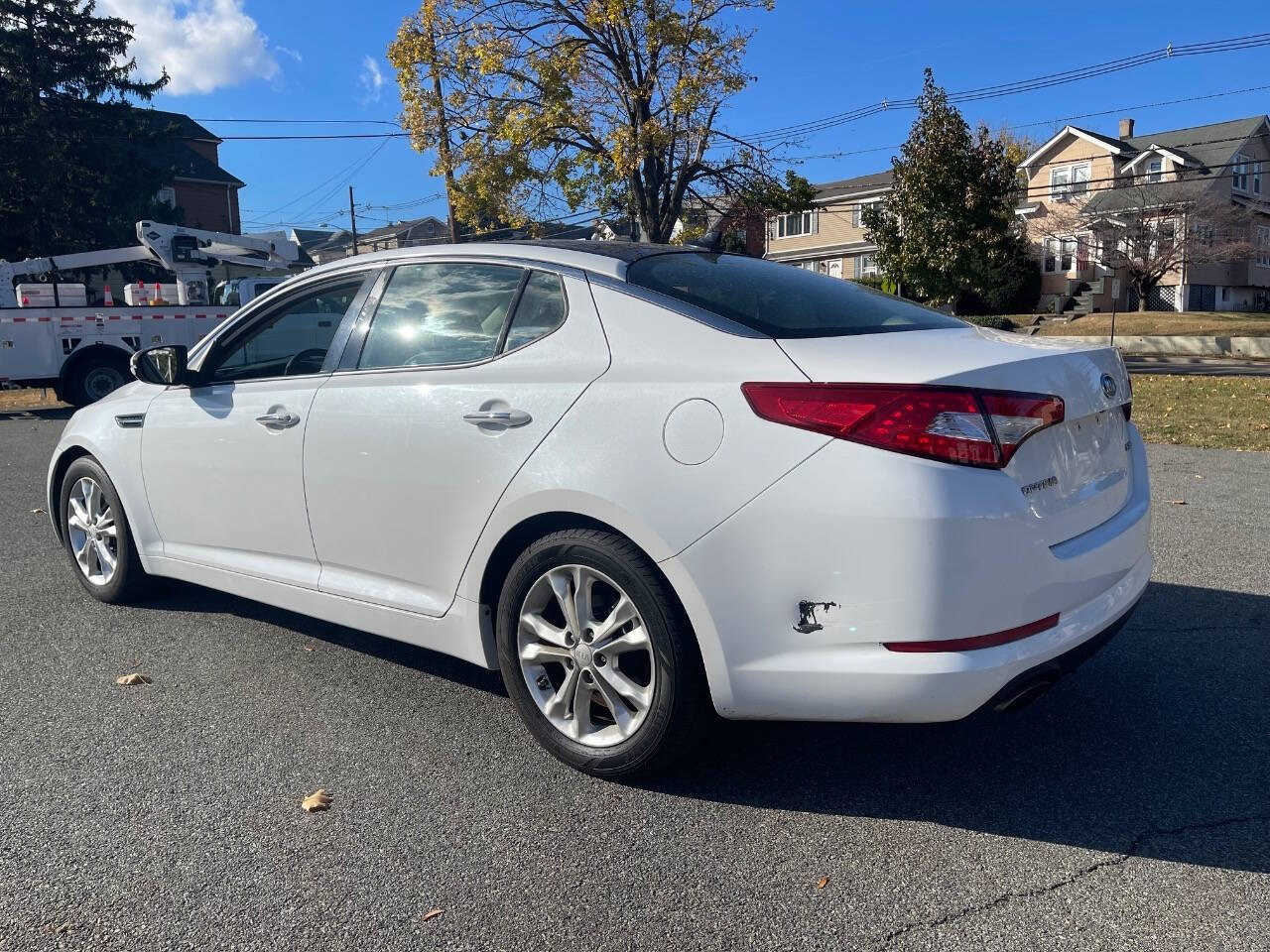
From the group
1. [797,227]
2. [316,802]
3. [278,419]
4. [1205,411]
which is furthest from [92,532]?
[797,227]

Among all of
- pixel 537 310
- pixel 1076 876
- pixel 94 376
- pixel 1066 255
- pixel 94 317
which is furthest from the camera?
pixel 1066 255

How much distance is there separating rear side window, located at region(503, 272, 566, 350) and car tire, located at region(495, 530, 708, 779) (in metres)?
0.70

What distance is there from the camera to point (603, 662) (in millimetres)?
3146

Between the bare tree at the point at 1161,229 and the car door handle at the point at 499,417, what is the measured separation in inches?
1677

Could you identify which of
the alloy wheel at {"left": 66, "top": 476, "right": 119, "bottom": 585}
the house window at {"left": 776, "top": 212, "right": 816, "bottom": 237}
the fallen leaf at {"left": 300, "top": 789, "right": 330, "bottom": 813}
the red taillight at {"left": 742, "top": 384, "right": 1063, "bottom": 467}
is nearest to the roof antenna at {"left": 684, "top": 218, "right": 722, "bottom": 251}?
the red taillight at {"left": 742, "top": 384, "right": 1063, "bottom": 467}

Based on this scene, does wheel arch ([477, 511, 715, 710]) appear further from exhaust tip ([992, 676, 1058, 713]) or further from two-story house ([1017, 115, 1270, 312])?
two-story house ([1017, 115, 1270, 312])

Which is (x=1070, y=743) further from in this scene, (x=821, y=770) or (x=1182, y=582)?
(x=1182, y=582)

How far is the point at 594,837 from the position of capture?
2.91 meters

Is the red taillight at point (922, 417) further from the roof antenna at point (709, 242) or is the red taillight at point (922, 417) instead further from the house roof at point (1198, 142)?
the house roof at point (1198, 142)

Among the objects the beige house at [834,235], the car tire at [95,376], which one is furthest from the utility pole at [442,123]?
the beige house at [834,235]

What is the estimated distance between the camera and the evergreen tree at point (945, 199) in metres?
24.1

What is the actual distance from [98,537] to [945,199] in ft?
73.3

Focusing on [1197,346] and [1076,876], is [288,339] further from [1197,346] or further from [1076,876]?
[1197,346]

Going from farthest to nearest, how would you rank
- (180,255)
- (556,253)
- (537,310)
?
(180,255) < (556,253) < (537,310)
